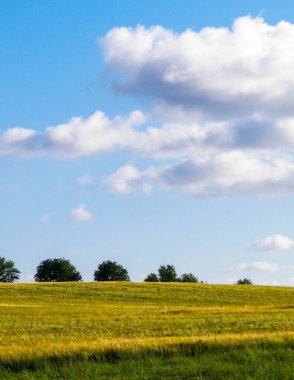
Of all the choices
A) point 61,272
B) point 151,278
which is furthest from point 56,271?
point 151,278

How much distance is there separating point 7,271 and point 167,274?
125 ft

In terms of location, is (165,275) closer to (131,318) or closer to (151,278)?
(151,278)

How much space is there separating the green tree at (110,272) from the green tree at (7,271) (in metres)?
18.8

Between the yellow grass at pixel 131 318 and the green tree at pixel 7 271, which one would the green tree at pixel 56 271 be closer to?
the green tree at pixel 7 271

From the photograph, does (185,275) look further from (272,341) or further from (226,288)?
(272,341)

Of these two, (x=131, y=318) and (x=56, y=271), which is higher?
(x=56, y=271)

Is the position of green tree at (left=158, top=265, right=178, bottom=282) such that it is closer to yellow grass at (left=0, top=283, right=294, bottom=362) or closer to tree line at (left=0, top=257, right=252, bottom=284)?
tree line at (left=0, top=257, right=252, bottom=284)

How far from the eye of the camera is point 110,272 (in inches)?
6432

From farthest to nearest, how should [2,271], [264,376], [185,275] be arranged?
[185,275] → [2,271] → [264,376]

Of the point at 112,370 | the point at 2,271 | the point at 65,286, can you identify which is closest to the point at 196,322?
the point at 112,370

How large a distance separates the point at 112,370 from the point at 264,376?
3.72 metres

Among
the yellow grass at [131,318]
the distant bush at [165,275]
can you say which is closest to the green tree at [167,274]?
the distant bush at [165,275]

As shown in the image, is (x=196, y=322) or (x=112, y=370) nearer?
(x=112, y=370)

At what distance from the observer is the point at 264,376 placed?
15.1 meters
